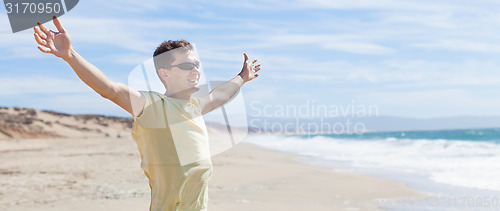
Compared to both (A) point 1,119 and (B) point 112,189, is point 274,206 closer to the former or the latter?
(B) point 112,189

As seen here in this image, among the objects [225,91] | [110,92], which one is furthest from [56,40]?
[225,91]

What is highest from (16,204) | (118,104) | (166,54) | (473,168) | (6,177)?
(166,54)

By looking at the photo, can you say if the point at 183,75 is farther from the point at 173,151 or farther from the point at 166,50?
the point at 173,151

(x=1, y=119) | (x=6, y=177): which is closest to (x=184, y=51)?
(x=6, y=177)

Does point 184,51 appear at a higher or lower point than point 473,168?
higher

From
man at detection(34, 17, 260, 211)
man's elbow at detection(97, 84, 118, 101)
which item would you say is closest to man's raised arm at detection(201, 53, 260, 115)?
man at detection(34, 17, 260, 211)

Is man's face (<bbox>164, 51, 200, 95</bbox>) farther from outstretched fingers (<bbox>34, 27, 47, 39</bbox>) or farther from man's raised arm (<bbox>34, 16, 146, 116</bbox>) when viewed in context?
outstretched fingers (<bbox>34, 27, 47, 39</bbox>)

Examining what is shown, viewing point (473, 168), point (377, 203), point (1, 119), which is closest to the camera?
point (377, 203)

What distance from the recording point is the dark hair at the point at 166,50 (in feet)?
7.34

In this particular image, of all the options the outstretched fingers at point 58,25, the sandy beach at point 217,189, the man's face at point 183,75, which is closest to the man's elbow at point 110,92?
the outstretched fingers at point 58,25

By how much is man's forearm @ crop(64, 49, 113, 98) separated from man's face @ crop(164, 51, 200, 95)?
1.52 ft

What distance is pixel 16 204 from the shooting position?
695 cm

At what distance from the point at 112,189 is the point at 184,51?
663 cm

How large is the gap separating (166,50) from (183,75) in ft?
0.49
